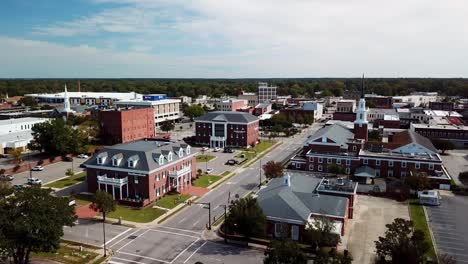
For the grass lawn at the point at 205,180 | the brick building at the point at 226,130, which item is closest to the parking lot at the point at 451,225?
the grass lawn at the point at 205,180

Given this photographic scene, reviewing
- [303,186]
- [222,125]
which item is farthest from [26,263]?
[222,125]

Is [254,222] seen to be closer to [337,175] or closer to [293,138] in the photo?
[337,175]

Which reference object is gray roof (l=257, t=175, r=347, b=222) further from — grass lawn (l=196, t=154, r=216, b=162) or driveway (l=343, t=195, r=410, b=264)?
grass lawn (l=196, t=154, r=216, b=162)

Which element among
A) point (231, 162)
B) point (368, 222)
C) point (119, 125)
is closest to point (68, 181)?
point (231, 162)

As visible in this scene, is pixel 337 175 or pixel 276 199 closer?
pixel 276 199

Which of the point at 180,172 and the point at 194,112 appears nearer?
the point at 180,172

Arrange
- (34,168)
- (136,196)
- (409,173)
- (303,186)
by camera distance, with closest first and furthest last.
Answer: (303,186) < (136,196) < (409,173) < (34,168)

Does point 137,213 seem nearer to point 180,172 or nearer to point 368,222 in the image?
point 180,172
